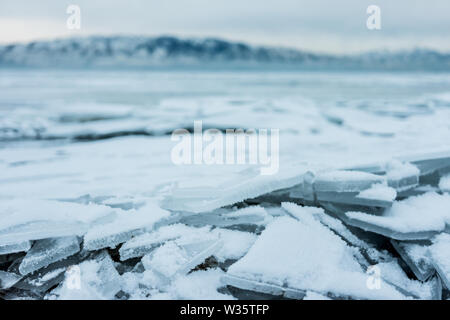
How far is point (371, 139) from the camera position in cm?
545

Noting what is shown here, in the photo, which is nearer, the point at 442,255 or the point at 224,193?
the point at 442,255

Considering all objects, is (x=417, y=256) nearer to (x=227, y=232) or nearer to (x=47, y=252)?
(x=227, y=232)

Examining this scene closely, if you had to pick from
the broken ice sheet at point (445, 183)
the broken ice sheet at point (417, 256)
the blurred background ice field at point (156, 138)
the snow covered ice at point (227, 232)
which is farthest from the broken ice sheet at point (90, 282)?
the broken ice sheet at point (445, 183)

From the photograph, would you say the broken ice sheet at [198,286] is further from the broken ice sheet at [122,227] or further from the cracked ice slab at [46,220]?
the cracked ice slab at [46,220]

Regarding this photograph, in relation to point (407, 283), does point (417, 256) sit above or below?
above

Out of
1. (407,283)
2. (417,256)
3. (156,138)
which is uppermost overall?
(156,138)

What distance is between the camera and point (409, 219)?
7.57ft

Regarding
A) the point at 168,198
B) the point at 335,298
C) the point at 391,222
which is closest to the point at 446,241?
the point at 391,222

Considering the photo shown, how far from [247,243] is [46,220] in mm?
1360

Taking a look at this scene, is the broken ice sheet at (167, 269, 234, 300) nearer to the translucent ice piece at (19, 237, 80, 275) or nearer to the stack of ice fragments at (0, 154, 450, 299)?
the stack of ice fragments at (0, 154, 450, 299)

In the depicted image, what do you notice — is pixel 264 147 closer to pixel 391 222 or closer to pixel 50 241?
pixel 391 222

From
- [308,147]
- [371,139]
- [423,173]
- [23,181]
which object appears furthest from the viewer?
[371,139]

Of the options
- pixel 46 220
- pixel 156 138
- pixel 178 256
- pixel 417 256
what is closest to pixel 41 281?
pixel 46 220
